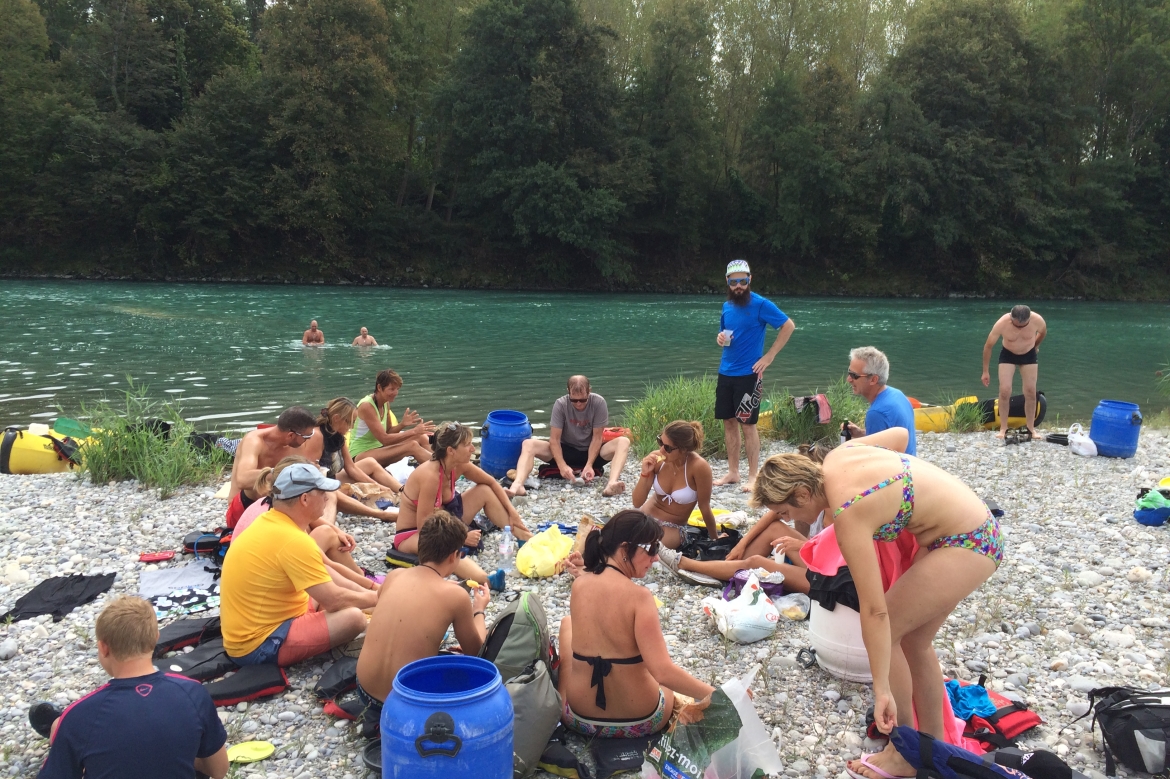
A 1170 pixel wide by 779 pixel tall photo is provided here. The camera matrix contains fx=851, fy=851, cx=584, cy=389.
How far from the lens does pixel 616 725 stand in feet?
12.5

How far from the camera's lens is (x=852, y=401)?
1174cm

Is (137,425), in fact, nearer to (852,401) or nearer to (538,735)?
(538,735)

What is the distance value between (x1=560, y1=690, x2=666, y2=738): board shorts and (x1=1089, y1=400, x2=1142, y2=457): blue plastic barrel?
8390 mm

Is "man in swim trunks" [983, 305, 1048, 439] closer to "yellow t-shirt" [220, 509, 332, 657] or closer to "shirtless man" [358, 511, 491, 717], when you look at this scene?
"shirtless man" [358, 511, 491, 717]

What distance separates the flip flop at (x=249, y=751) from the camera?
3.68 metres

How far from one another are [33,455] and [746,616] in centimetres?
788

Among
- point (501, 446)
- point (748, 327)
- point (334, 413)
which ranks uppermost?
point (748, 327)

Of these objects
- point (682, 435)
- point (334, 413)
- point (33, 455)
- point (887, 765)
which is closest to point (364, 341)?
point (33, 455)

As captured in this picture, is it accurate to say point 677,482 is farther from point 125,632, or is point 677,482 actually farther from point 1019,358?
point 1019,358

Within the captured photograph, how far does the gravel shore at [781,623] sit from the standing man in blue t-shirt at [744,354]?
1.81 feet

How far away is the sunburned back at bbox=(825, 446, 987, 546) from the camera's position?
3.23 meters

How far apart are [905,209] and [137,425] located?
144ft

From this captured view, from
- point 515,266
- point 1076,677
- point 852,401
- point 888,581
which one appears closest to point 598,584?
point 888,581

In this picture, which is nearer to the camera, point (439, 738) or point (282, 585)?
point (439, 738)
